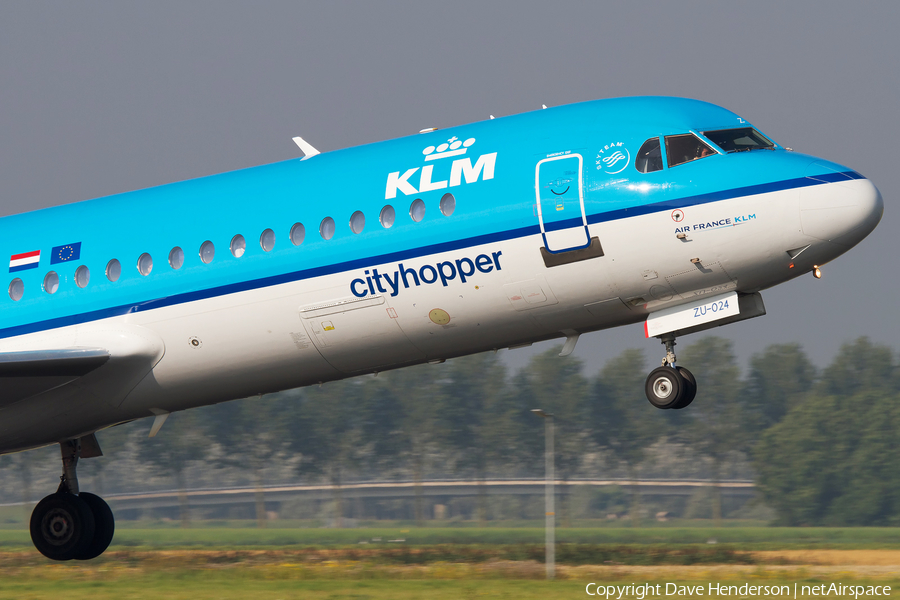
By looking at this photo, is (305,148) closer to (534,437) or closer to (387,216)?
(387,216)

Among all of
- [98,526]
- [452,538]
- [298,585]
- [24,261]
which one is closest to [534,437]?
[452,538]

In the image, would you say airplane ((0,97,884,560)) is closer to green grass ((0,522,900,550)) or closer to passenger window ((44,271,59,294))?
passenger window ((44,271,59,294))

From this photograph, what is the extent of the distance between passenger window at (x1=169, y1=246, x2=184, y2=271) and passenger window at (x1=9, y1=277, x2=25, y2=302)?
3526mm

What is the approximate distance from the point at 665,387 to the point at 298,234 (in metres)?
6.91

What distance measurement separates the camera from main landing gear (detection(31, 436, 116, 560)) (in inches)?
975

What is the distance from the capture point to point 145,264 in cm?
2009

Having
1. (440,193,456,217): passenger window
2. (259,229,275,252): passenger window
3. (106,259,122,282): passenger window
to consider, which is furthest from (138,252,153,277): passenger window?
(440,193,456,217): passenger window

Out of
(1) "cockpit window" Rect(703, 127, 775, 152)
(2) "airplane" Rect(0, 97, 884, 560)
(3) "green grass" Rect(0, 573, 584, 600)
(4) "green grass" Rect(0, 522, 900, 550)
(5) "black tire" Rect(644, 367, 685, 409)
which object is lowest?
(3) "green grass" Rect(0, 573, 584, 600)

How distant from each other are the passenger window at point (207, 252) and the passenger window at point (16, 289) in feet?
13.9

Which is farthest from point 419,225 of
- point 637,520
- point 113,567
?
point 637,520

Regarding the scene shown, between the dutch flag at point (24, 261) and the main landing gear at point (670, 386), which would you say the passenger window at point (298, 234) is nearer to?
the dutch flag at point (24, 261)

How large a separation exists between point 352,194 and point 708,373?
111 meters

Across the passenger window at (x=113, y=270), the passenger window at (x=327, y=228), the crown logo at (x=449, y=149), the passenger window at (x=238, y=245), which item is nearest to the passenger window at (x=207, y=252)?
the passenger window at (x=238, y=245)

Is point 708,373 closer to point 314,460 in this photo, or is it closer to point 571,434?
point 571,434
